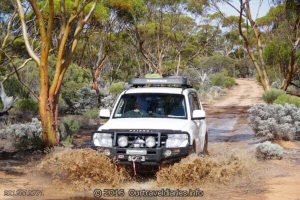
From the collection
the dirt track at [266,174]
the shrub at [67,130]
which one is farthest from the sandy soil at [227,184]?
the shrub at [67,130]

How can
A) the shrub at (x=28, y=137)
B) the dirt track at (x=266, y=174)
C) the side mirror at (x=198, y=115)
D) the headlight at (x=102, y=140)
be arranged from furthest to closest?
the shrub at (x=28, y=137) < the side mirror at (x=198, y=115) < the headlight at (x=102, y=140) < the dirt track at (x=266, y=174)

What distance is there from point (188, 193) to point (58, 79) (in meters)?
5.12

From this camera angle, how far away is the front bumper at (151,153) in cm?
757

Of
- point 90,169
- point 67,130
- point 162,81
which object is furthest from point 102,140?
point 67,130

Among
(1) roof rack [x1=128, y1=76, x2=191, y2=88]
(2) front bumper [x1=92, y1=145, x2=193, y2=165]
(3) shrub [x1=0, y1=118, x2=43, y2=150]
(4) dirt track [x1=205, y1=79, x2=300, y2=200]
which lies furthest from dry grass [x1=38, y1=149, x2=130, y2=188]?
(3) shrub [x1=0, y1=118, x2=43, y2=150]

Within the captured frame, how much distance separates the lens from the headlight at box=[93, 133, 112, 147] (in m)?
7.88

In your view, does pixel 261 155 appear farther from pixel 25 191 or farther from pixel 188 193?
pixel 25 191

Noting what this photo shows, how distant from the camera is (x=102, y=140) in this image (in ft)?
26.0

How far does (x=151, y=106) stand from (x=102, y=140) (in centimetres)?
143

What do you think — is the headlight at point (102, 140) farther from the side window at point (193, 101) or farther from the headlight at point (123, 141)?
the side window at point (193, 101)

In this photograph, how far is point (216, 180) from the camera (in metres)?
7.85

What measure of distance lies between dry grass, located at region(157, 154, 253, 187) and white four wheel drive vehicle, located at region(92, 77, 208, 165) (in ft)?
0.56

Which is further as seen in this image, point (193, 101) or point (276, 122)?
point (276, 122)

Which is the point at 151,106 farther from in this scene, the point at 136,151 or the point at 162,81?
the point at 136,151
